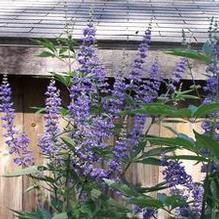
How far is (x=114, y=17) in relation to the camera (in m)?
3.45

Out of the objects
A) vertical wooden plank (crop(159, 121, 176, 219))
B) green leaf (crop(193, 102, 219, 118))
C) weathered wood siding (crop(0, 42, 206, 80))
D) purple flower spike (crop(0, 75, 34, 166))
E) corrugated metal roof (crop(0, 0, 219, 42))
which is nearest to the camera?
green leaf (crop(193, 102, 219, 118))

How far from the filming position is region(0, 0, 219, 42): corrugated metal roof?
113 inches

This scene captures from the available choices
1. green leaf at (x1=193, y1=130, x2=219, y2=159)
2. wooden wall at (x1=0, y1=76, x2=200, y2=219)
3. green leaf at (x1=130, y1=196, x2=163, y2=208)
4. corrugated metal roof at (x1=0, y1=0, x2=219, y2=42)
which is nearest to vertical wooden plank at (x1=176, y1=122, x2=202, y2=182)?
wooden wall at (x1=0, y1=76, x2=200, y2=219)

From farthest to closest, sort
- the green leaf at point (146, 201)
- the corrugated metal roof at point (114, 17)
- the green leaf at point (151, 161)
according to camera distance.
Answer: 1. the corrugated metal roof at point (114, 17)
2. the green leaf at point (151, 161)
3. the green leaf at point (146, 201)

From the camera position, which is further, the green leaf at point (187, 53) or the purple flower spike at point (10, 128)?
the purple flower spike at point (10, 128)

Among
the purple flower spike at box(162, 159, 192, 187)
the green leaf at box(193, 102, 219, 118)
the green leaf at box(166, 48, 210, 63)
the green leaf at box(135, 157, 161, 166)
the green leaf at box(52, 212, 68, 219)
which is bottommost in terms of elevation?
the green leaf at box(52, 212, 68, 219)

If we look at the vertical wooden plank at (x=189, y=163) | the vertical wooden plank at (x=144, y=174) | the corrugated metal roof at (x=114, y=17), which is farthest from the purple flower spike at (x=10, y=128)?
the vertical wooden plank at (x=189, y=163)

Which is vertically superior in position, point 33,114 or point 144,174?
point 33,114

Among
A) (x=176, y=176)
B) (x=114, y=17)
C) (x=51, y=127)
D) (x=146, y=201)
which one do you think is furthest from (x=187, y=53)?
(x=114, y=17)

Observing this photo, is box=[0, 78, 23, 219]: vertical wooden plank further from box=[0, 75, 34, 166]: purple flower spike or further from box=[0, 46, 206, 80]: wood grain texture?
box=[0, 75, 34, 166]: purple flower spike

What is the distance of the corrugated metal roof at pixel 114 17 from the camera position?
9.45 ft

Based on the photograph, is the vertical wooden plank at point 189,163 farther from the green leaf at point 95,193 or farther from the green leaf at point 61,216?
the green leaf at point 61,216

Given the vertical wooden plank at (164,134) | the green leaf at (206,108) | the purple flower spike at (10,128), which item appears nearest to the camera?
the green leaf at (206,108)

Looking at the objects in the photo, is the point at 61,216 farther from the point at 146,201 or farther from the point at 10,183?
the point at 10,183
